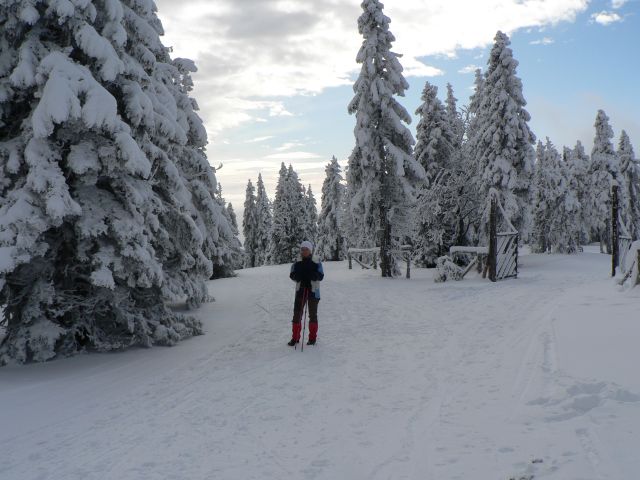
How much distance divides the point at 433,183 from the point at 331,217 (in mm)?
→ 25282

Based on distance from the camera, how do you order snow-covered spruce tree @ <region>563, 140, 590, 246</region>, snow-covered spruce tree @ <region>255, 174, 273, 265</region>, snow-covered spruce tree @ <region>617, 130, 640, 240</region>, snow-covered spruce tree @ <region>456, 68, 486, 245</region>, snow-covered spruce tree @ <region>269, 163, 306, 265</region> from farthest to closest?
snow-covered spruce tree @ <region>255, 174, 273, 265</region> < snow-covered spruce tree @ <region>563, 140, 590, 246</region> < snow-covered spruce tree @ <region>269, 163, 306, 265</region> < snow-covered spruce tree @ <region>617, 130, 640, 240</region> < snow-covered spruce tree @ <region>456, 68, 486, 245</region>

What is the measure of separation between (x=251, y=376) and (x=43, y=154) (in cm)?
508

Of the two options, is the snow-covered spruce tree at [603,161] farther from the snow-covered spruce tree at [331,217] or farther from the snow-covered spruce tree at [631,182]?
the snow-covered spruce tree at [331,217]

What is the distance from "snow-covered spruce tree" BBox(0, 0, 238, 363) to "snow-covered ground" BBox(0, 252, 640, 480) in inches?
32.9

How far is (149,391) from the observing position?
6.70 meters

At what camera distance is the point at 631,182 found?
47531 millimetres

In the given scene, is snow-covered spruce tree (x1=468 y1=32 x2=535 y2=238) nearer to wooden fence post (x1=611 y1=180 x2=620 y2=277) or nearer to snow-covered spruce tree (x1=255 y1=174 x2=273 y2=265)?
wooden fence post (x1=611 y1=180 x2=620 y2=277)

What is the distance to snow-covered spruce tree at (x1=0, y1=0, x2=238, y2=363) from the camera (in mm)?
7469

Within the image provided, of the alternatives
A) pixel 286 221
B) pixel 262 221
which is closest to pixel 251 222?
pixel 262 221

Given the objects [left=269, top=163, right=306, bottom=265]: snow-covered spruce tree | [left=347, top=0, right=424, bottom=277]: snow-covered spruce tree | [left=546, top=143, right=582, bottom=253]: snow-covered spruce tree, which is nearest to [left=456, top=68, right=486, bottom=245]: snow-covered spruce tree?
[left=347, top=0, right=424, bottom=277]: snow-covered spruce tree

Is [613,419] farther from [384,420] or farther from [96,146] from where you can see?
[96,146]

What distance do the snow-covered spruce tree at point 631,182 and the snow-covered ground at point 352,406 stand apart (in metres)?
44.1

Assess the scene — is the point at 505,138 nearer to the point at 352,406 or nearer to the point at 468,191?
the point at 468,191

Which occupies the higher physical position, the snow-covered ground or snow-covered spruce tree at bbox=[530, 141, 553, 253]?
snow-covered spruce tree at bbox=[530, 141, 553, 253]
